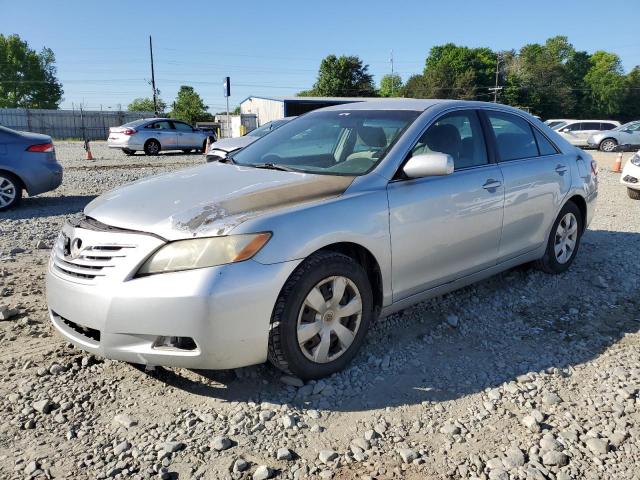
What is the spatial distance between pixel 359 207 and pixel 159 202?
45.4 inches

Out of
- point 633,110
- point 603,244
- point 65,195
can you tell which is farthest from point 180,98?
point 633,110

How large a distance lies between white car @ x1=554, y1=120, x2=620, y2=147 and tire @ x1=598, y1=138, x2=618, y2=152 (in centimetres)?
83

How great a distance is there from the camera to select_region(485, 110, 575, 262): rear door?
4266mm

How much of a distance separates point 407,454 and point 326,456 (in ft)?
1.24

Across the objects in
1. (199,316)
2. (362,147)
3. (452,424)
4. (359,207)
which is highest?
(362,147)

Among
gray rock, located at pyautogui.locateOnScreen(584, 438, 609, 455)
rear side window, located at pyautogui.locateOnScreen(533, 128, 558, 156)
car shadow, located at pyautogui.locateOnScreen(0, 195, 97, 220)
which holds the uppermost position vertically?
rear side window, located at pyautogui.locateOnScreen(533, 128, 558, 156)

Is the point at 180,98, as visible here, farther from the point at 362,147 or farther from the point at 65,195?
the point at 362,147

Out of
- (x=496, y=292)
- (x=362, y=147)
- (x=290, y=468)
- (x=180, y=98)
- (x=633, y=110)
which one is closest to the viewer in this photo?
(x=290, y=468)

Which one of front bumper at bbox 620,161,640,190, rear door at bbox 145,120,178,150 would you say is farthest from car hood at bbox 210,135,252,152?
rear door at bbox 145,120,178,150

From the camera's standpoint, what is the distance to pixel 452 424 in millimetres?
2783

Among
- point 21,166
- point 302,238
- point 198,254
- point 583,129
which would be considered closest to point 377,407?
point 302,238

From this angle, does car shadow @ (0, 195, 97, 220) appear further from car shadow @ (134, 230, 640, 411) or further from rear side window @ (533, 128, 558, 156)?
rear side window @ (533, 128, 558, 156)

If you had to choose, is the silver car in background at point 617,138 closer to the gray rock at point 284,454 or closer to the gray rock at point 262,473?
the gray rock at point 284,454

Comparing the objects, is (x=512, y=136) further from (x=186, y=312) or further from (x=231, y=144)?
(x=231, y=144)
